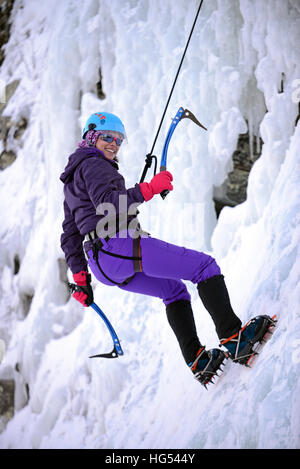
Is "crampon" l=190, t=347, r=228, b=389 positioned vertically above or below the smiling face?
below

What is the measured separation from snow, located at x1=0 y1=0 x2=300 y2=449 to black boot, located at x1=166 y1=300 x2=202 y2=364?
0.30 m

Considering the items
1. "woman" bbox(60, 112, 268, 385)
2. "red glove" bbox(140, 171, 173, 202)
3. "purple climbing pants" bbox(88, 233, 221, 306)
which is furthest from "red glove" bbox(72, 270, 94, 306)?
"red glove" bbox(140, 171, 173, 202)

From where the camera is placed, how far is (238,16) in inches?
174

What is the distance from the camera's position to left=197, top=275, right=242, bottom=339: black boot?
7.62 ft

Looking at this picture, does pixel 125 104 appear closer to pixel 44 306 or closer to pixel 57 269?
pixel 57 269

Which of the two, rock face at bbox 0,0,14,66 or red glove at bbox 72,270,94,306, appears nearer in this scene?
red glove at bbox 72,270,94,306

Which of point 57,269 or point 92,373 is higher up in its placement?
point 57,269

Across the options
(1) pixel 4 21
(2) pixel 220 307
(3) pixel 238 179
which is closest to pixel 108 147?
(2) pixel 220 307

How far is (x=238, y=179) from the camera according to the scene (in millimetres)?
5629

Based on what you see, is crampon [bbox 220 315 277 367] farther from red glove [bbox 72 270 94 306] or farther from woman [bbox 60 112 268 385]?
red glove [bbox 72 270 94 306]

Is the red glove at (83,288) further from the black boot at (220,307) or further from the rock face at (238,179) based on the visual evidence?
the rock face at (238,179)

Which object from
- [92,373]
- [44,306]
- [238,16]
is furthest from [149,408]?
[238,16]

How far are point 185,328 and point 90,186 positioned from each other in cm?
94

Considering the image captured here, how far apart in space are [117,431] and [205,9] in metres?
4.11
